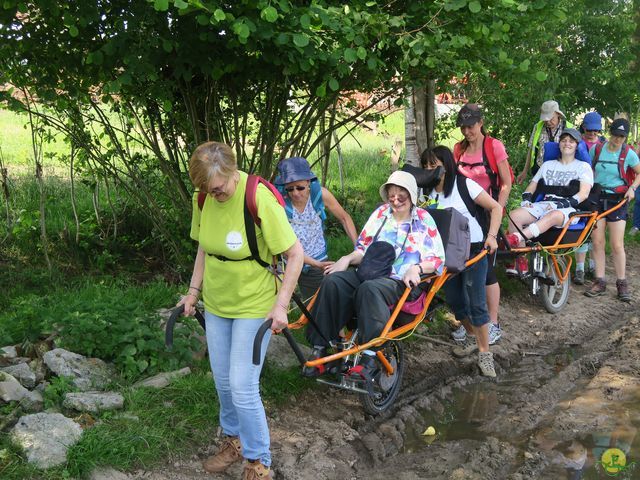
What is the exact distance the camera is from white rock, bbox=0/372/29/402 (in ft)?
15.6

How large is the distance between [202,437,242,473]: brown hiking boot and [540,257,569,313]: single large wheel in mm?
4825

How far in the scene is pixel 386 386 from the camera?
18.9ft

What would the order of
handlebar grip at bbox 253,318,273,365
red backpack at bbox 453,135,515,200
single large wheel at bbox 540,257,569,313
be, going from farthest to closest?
single large wheel at bbox 540,257,569,313, red backpack at bbox 453,135,515,200, handlebar grip at bbox 253,318,273,365

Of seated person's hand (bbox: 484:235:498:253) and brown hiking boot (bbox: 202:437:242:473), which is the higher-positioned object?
seated person's hand (bbox: 484:235:498:253)

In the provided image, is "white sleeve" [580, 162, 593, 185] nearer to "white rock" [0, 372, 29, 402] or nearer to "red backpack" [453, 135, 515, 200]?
"red backpack" [453, 135, 515, 200]

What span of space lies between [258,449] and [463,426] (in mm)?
2028

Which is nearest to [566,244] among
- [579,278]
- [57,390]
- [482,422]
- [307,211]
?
[579,278]

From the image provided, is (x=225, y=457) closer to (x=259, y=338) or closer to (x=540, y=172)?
(x=259, y=338)

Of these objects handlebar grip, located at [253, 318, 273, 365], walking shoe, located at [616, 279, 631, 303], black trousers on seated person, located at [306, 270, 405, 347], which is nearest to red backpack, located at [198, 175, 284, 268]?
handlebar grip, located at [253, 318, 273, 365]

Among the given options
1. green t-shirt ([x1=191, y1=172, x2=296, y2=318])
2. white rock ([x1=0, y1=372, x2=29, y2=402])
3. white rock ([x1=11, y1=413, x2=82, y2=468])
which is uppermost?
green t-shirt ([x1=191, y1=172, x2=296, y2=318])

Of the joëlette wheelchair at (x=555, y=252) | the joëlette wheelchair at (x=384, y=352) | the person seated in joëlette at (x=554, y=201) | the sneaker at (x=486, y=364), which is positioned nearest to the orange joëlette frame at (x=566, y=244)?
the joëlette wheelchair at (x=555, y=252)

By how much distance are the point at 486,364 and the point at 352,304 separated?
1934 mm

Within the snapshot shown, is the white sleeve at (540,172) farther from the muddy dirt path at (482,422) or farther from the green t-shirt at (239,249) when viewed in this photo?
the green t-shirt at (239,249)

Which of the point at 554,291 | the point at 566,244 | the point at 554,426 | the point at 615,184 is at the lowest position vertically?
the point at 554,426
